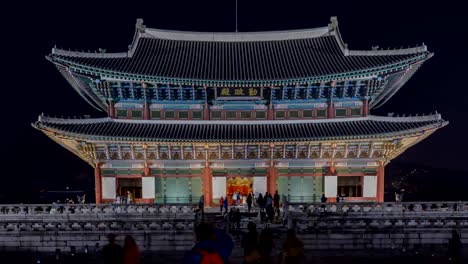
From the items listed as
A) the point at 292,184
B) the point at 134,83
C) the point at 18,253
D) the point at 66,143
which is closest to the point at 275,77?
the point at 292,184

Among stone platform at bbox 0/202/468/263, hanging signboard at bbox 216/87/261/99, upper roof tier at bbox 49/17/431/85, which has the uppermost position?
upper roof tier at bbox 49/17/431/85

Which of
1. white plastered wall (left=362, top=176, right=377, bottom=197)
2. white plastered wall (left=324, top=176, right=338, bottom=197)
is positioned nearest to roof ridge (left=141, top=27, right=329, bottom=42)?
white plastered wall (left=324, top=176, right=338, bottom=197)

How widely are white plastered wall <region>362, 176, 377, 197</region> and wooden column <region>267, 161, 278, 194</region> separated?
20.3ft

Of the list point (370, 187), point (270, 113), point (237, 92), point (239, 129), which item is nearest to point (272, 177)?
point (239, 129)

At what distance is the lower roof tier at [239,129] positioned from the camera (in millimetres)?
27562

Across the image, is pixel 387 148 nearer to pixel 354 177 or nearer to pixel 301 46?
pixel 354 177

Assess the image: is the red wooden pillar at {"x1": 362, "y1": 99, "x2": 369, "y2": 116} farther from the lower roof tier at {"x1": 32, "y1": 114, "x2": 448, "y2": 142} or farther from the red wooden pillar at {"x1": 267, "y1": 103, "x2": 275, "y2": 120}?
the red wooden pillar at {"x1": 267, "y1": 103, "x2": 275, "y2": 120}

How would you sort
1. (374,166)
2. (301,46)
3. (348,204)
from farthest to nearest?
(301,46), (374,166), (348,204)

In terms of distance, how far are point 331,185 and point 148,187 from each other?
41.5ft

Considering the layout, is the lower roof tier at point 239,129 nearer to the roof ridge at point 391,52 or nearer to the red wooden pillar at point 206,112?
the red wooden pillar at point 206,112

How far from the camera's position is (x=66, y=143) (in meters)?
30.4

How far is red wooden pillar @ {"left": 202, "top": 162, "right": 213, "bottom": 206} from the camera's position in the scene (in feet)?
97.5

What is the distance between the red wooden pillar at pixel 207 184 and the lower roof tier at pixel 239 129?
8.92ft

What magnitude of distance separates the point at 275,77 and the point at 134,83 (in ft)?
31.0
